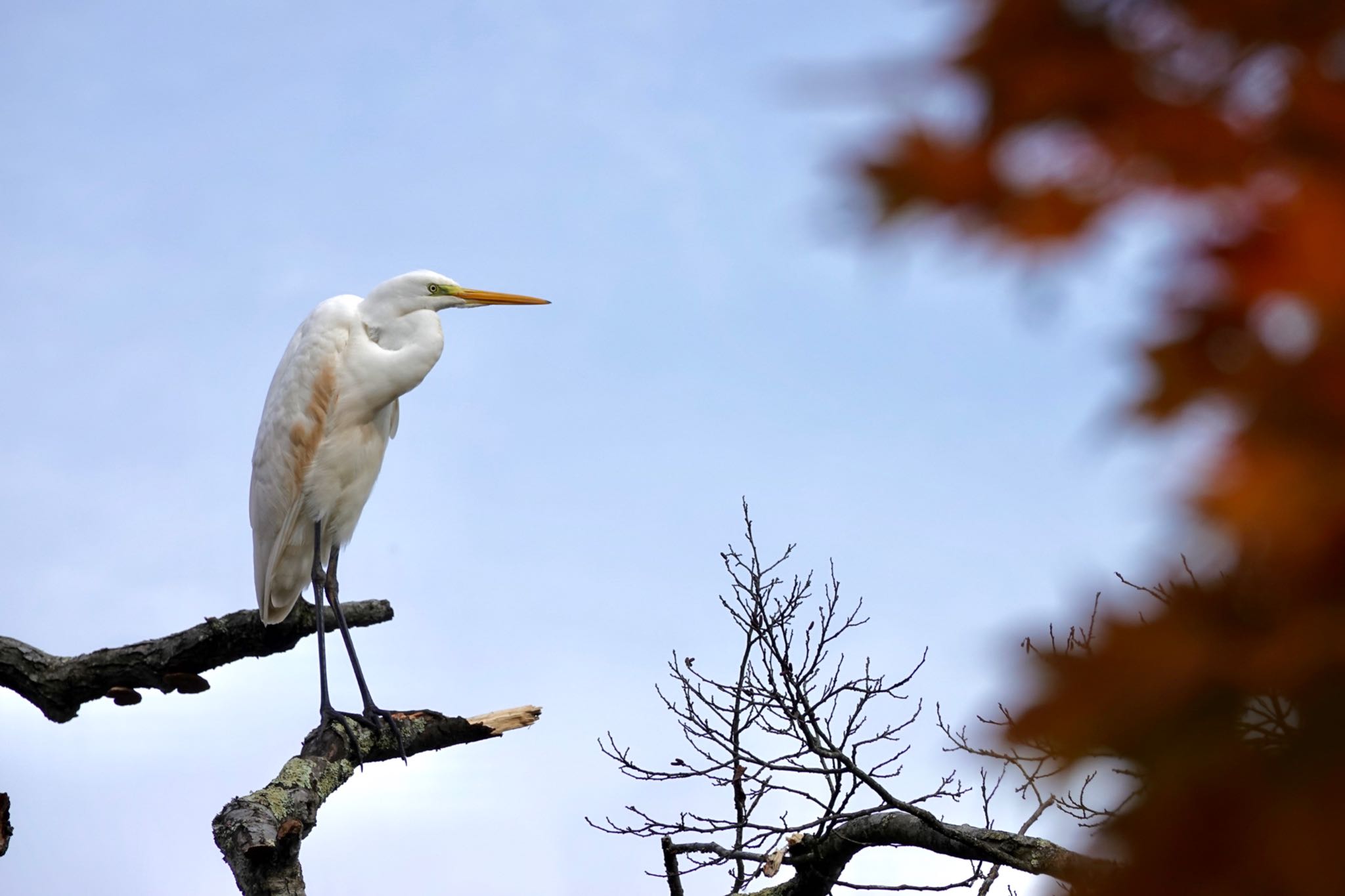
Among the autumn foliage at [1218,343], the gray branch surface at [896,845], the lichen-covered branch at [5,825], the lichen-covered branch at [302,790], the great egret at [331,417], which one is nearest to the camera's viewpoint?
the autumn foliage at [1218,343]

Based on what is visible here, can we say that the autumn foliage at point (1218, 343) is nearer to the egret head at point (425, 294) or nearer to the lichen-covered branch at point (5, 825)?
the lichen-covered branch at point (5, 825)

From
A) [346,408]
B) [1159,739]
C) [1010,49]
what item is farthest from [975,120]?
[346,408]

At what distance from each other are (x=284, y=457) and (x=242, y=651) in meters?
0.97

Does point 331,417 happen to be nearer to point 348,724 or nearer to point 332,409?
point 332,409

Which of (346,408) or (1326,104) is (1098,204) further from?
(346,408)

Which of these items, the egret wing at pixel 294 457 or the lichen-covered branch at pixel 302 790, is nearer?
the lichen-covered branch at pixel 302 790

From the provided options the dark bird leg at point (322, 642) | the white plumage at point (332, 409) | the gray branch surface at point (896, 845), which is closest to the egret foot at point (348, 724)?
the dark bird leg at point (322, 642)

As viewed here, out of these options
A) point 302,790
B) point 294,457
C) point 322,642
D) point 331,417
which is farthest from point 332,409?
point 302,790

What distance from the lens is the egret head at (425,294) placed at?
5734 millimetres

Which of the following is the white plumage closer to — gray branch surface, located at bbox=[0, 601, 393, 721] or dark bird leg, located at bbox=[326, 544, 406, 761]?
dark bird leg, located at bbox=[326, 544, 406, 761]

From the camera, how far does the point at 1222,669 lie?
0.70 meters

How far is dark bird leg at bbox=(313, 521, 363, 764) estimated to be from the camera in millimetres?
4766

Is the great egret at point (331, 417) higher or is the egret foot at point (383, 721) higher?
the great egret at point (331, 417)

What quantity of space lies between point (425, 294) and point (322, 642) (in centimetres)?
179
